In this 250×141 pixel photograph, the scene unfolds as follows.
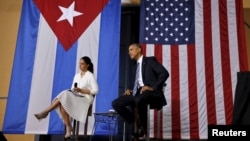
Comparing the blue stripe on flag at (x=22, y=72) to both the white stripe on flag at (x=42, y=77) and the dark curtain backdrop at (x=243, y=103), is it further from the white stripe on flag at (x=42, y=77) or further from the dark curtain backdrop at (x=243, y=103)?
the dark curtain backdrop at (x=243, y=103)

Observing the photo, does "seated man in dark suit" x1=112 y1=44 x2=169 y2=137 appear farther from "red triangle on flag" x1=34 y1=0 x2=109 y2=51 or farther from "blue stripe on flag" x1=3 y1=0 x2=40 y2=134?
"blue stripe on flag" x1=3 y1=0 x2=40 y2=134

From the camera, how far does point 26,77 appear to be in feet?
14.7

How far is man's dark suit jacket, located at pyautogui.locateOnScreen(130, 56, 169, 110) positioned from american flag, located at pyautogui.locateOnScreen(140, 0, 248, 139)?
A: 893mm

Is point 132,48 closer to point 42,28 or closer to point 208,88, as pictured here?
point 208,88

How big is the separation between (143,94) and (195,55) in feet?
5.05

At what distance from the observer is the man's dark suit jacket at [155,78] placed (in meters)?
3.30

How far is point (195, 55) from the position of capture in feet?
14.6

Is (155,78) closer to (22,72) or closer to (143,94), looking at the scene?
(143,94)

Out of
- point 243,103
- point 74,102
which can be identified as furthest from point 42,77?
point 243,103

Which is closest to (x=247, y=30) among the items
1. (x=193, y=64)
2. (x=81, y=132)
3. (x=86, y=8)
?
(x=193, y=64)

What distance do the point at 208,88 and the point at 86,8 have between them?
212 centimetres

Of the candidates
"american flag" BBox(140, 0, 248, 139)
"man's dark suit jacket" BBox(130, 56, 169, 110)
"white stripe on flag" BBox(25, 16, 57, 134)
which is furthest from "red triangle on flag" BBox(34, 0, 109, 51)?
"man's dark suit jacket" BBox(130, 56, 169, 110)

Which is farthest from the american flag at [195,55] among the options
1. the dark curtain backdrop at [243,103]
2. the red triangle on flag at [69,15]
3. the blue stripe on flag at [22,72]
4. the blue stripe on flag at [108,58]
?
the dark curtain backdrop at [243,103]

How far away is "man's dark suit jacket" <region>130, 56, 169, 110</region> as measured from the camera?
130 inches
